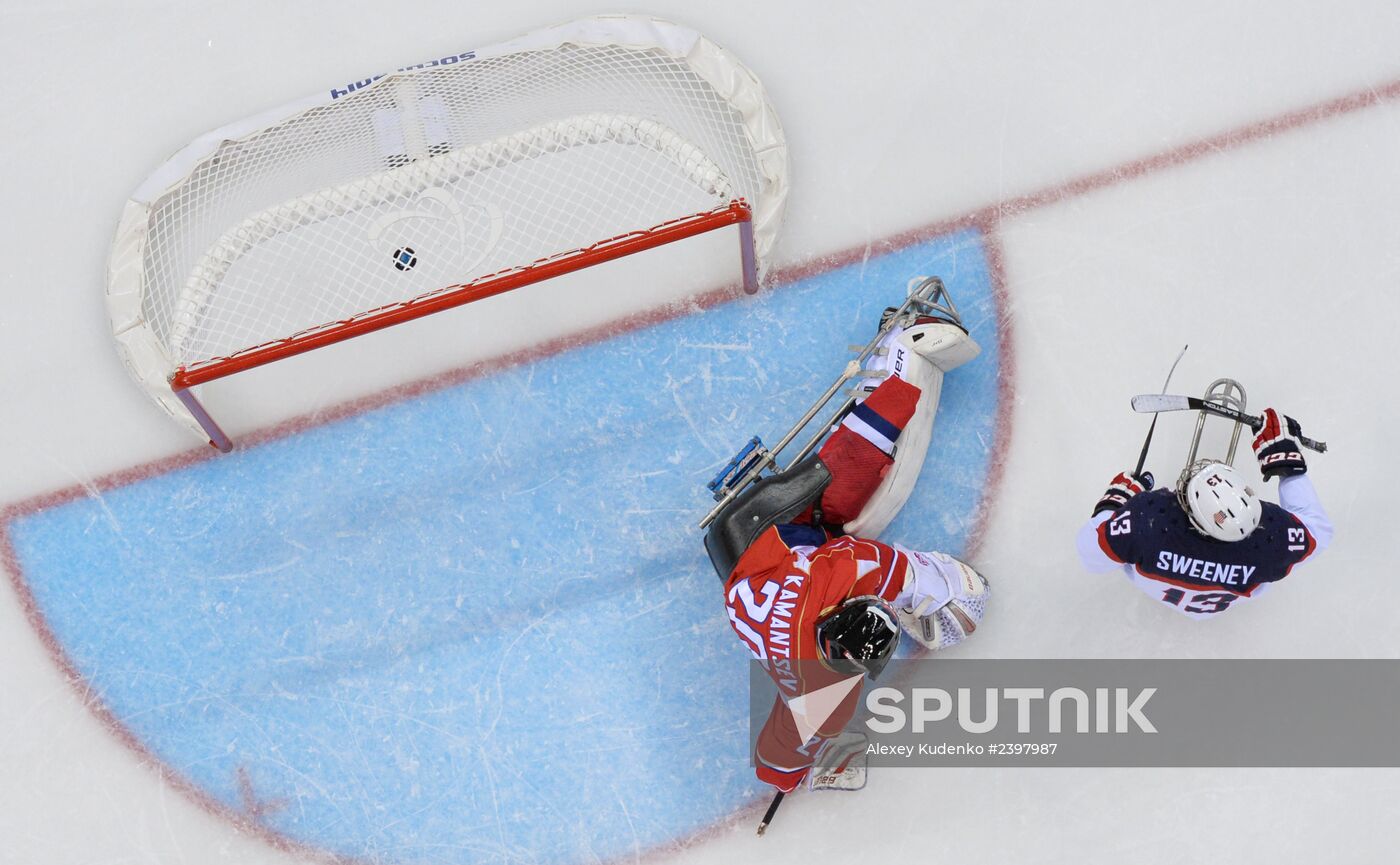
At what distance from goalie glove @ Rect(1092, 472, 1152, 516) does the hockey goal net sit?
4.09 ft

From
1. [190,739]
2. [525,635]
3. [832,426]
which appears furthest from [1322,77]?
[190,739]

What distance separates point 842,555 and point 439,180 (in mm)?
1775

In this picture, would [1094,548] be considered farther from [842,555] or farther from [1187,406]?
[842,555]

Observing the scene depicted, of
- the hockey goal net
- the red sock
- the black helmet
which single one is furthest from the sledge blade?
the hockey goal net

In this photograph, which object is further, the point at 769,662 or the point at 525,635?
the point at 525,635

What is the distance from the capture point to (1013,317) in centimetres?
349

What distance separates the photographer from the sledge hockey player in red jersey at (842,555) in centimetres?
282

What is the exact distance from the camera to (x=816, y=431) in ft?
11.2

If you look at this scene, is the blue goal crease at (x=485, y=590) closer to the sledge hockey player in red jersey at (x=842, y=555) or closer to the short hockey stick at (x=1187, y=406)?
the sledge hockey player in red jersey at (x=842, y=555)

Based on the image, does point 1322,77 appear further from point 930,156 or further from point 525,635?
point 525,635

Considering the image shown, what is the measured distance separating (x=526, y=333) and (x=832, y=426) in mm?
1031

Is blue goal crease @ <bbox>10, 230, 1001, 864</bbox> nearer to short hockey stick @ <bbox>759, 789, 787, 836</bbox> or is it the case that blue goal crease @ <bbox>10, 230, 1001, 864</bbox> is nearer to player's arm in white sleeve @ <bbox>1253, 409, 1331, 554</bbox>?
short hockey stick @ <bbox>759, 789, 787, 836</bbox>

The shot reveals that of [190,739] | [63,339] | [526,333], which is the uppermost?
[526,333]

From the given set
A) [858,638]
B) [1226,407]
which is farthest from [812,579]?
[1226,407]
